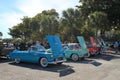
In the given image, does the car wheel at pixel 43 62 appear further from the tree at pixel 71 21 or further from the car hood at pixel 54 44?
the tree at pixel 71 21

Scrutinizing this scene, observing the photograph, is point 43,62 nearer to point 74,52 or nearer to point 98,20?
point 74,52

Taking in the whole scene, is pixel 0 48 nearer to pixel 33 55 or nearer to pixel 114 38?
pixel 33 55

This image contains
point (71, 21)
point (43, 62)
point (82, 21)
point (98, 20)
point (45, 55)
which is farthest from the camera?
point (82, 21)

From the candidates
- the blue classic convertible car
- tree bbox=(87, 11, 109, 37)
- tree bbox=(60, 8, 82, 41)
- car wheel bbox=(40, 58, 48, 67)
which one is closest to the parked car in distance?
the blue classic convertible car

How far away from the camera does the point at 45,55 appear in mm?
13836

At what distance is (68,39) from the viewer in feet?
126

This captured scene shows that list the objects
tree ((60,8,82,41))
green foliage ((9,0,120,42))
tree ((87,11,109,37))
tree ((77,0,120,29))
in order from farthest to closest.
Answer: tree ((60,8,82,41)), tree ((77,0,120,29)), green foliage ((9,0,120,42)), tree ((87,11,109,37))

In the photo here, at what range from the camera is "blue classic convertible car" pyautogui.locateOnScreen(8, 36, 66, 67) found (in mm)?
13789

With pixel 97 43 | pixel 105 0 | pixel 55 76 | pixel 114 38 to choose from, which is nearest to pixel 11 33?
pixel 114 38

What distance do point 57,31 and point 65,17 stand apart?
3.11m

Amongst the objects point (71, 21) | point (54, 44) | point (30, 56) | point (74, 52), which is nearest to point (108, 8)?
point (71, 21)

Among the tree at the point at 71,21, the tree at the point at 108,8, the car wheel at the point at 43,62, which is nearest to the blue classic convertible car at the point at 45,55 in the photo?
the car wheel at the point at 43,62

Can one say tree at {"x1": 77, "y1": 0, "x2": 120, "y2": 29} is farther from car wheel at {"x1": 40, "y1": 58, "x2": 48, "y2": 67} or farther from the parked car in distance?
car wheel at {"x1": 40, "y1": 58, "x2": 48, "y2": 67}

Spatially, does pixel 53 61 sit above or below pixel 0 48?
below
